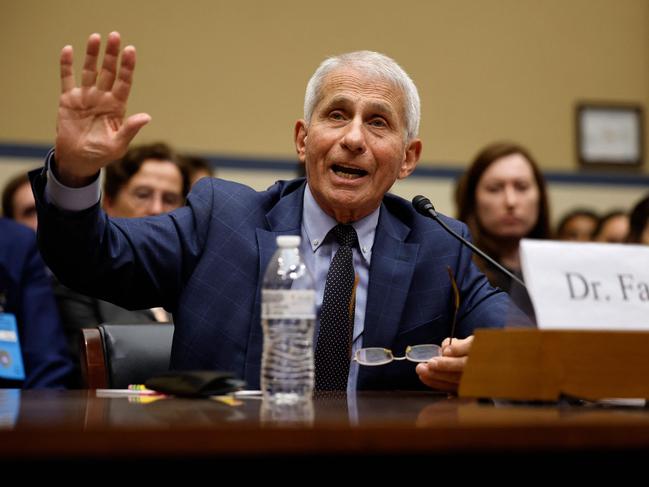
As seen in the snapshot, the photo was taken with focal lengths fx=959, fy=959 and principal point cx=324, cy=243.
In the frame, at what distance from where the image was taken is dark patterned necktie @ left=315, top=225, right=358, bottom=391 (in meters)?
2.15

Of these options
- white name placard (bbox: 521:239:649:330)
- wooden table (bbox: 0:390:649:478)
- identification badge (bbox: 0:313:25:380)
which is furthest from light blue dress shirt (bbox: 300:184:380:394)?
identification badge (bbox: 0:313:25:380)

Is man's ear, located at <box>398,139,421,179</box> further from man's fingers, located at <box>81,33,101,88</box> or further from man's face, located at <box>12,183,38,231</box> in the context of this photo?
man's face, located at <box>12,183,38,231</box>

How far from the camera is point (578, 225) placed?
5.84 metres

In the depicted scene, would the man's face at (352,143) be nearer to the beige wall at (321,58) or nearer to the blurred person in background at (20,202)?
the blurred person in background at (20,202)

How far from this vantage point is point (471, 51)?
6617 millimetres

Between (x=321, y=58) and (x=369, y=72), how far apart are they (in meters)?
3.98

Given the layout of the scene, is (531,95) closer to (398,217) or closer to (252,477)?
(398,217)

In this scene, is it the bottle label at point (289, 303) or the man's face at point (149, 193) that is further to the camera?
the man's face at point (149, 193)

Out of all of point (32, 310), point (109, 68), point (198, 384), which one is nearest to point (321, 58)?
point (32, 310)

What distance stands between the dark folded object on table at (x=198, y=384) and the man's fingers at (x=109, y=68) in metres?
0.65

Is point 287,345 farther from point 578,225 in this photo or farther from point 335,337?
point 578,225

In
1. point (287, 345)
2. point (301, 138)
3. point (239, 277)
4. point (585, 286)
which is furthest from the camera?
point (301, 138)

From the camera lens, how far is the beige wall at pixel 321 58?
5832 mm

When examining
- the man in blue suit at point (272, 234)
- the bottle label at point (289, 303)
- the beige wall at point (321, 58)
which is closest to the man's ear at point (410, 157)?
the man in blue suit at point (272, 234)
